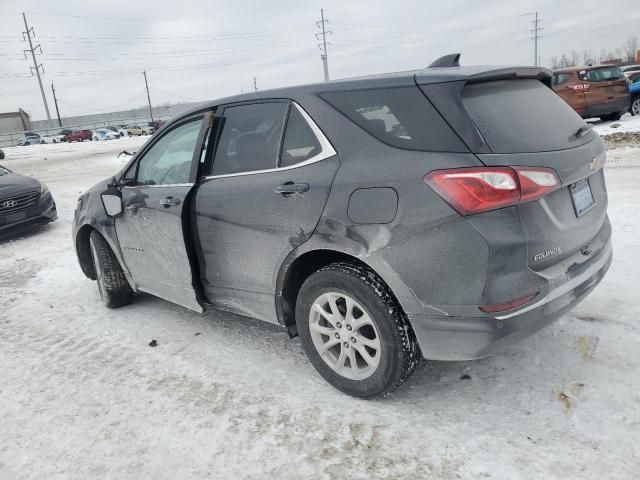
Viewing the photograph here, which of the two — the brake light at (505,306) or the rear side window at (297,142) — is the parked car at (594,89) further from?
the brake light at (505,306)

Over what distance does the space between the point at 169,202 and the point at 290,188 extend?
1.15m

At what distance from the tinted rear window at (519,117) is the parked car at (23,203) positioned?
7687mm

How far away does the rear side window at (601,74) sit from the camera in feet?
47.4

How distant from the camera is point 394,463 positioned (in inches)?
91.2

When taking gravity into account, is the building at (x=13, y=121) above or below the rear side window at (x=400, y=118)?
above

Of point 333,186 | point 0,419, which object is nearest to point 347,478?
point 333,186

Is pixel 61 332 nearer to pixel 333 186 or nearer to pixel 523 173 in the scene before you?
pixel 333 186

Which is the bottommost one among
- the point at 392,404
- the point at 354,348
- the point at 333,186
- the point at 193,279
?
the point at 392,404

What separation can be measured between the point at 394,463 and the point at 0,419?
2277 millimetres

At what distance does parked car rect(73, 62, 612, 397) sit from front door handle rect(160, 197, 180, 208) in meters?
0.03

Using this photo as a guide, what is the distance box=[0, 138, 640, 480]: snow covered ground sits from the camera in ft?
7.66

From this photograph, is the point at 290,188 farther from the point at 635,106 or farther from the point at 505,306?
the point at 635,106

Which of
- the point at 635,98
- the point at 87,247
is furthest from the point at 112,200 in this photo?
the point at 635,98

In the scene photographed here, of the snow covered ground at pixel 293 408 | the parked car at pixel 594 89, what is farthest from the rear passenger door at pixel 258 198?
the parked car at pixel 594 89
